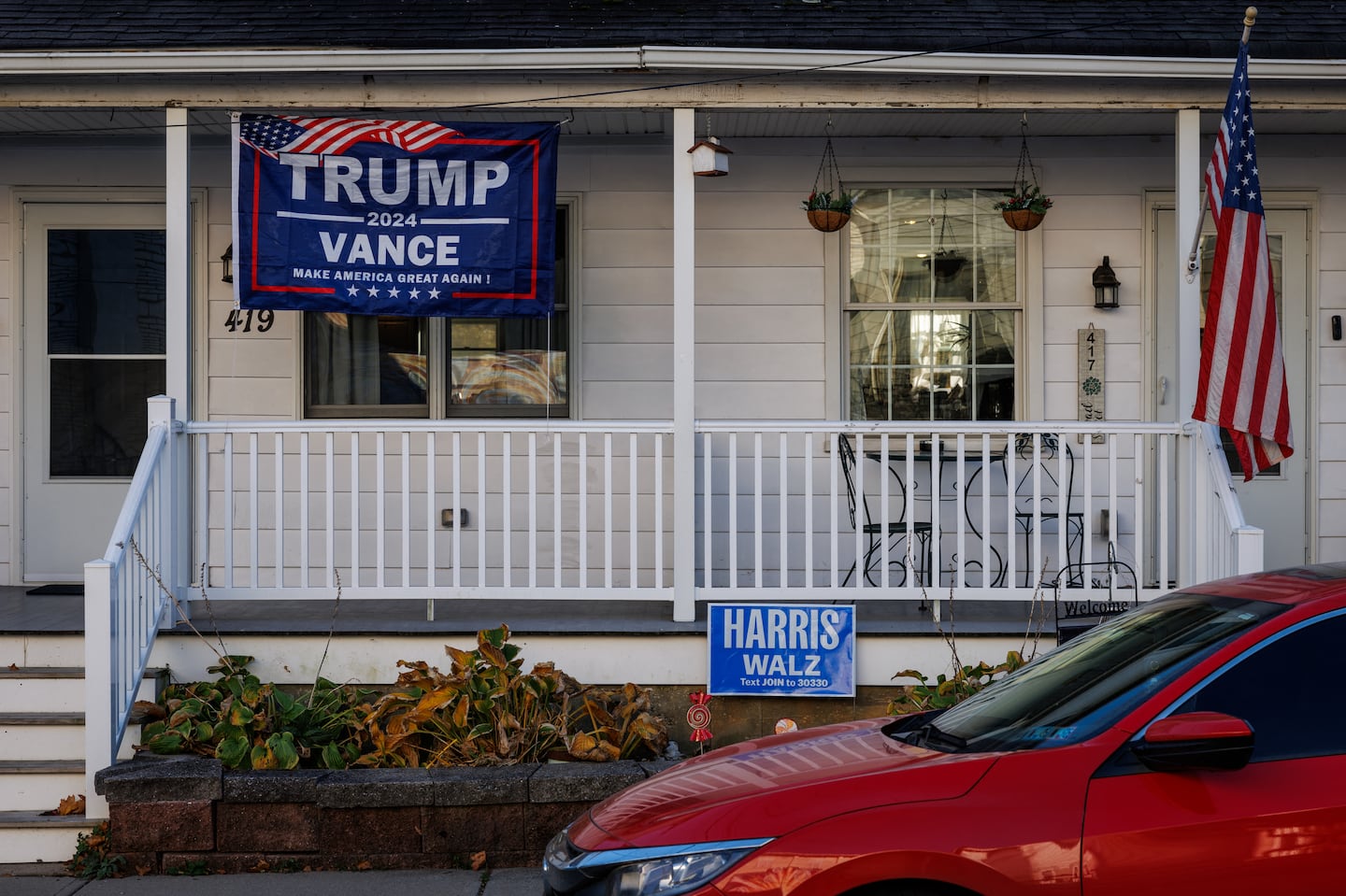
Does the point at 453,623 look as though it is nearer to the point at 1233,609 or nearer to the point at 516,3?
the point at 516,3

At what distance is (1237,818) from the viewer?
3.10m

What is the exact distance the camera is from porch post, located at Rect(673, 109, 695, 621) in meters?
6.58

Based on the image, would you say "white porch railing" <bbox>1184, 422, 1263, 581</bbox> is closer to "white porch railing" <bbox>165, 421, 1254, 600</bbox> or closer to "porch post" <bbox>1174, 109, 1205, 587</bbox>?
"porch post" <bbox>1174, 109, 1205, 587</bbox>

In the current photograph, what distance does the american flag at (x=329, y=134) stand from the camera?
22.2 feet

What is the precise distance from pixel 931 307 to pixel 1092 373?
111 cm

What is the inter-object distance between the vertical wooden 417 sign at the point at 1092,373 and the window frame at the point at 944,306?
0.37 meters

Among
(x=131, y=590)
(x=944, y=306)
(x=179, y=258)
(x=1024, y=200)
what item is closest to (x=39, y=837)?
(x=131, y=590)

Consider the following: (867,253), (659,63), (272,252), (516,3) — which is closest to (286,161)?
(272,252)

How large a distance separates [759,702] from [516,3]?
419 cm

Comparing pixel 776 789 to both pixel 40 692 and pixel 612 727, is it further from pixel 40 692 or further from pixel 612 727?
pixel 40 692

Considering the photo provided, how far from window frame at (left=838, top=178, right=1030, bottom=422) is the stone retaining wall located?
3.63 metres

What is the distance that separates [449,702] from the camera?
5754mm

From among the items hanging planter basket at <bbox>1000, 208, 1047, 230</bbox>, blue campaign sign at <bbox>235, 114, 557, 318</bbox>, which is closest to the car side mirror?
blue campaign sign at <bbox>235, 114, 557, 318</bbox>

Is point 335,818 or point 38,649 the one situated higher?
point 38,649
